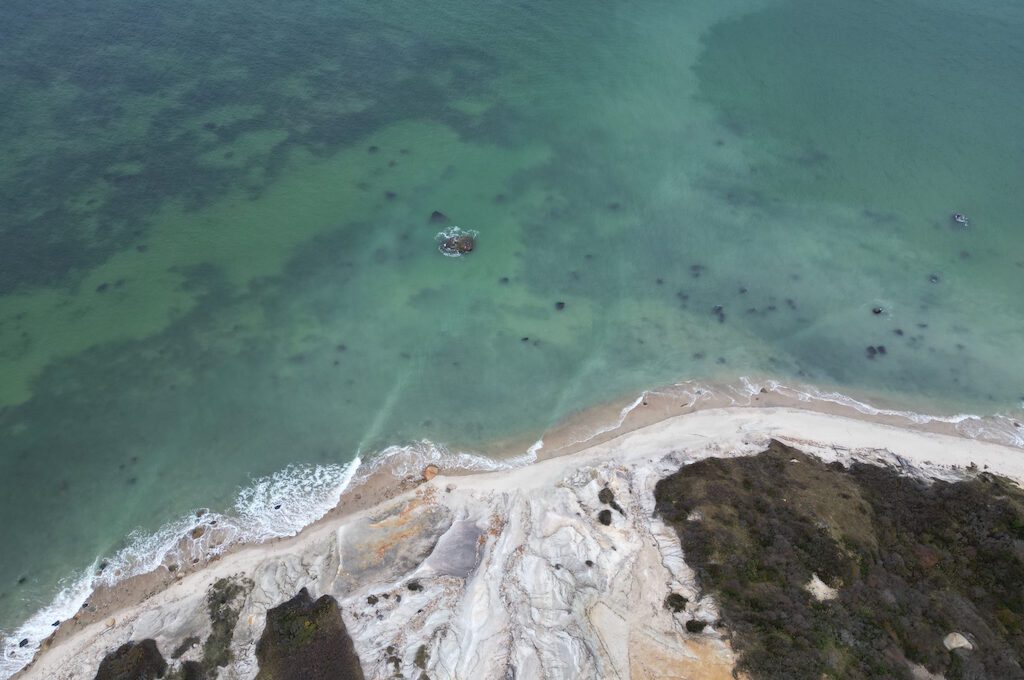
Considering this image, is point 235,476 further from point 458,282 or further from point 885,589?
point 885,589

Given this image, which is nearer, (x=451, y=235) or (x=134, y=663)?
(x=134, y=663)

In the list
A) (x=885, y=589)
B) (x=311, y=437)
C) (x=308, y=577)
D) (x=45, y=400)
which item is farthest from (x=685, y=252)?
(x=45, y=400)

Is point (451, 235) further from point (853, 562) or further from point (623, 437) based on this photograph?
point (853, 562)

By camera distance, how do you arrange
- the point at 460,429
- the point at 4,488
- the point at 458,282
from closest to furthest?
the point at 4,488
the point at 460,429
the point at 458,282

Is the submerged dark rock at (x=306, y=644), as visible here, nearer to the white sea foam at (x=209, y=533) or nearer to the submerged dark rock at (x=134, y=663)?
the submerged dark rock at (x=134, y=663)

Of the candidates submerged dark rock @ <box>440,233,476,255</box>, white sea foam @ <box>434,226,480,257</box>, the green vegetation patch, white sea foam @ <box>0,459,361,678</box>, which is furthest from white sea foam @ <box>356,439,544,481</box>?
submerged dark rock @ <box>440,233,476,255</box>

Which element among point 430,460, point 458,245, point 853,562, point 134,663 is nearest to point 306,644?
point 134,663
